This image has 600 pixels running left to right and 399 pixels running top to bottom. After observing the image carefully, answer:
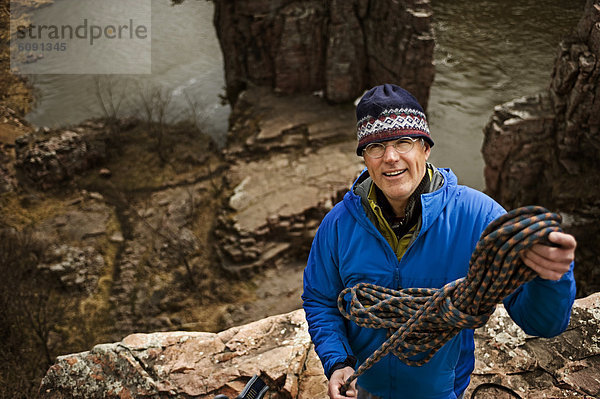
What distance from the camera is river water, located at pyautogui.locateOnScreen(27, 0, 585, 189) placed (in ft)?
50.1

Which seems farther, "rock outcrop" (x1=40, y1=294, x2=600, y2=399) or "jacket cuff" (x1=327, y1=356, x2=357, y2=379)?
"rock outcrop" (x1=40, y1=294, x2=600, y2=399)

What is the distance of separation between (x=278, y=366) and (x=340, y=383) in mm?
1364

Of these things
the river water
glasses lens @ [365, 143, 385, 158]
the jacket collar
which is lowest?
the river water

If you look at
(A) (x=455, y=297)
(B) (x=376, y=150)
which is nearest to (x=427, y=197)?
(B) (x=376, y=150)

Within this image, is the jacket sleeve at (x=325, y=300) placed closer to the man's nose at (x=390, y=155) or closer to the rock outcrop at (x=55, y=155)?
the man's nose at (x=390, y=155)

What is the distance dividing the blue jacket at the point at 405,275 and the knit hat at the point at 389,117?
12.1 inches

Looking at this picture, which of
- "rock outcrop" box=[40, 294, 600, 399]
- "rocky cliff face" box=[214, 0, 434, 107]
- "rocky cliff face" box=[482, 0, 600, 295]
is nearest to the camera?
"rock outcrop" box=[40, 294, 600, 399]

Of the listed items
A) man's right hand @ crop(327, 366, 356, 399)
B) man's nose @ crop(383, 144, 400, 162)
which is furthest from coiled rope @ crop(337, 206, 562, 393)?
man's nose @ crop(383, 144, 400, 162)

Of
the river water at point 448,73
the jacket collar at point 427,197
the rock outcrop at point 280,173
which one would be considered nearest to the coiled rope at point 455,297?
the jacket collar at point 427,197

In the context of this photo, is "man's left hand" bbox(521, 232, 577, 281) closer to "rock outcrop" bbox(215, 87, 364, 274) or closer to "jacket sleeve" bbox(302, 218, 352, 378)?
"jacket sleeve" bbox(302, 218, 352, 378)

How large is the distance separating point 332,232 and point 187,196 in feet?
38.9

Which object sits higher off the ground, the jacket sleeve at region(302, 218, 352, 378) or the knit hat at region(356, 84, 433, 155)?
the knit hat at region(356, 84, 433, 155)

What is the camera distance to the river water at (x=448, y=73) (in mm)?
15273

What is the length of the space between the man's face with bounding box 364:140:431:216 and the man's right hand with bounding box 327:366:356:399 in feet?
2.73
